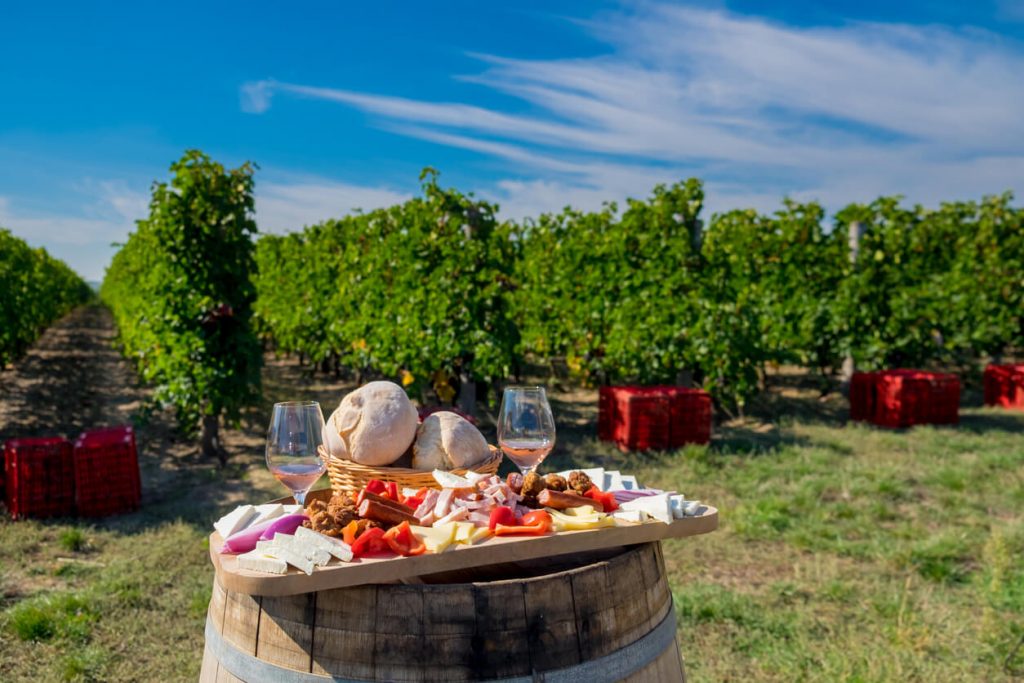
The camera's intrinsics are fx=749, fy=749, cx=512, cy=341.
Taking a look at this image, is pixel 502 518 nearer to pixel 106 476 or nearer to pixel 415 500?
pixel 415 500

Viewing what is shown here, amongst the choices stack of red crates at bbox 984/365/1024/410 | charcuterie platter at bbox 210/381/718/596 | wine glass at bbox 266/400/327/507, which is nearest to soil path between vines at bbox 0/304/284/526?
charcuterie platter at bbox 210/381/718/596

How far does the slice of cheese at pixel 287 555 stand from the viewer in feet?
4.76

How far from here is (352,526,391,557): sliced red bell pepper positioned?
1524 millimetres

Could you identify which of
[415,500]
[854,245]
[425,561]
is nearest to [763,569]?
[415,500]

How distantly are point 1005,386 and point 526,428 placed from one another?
1285 cm

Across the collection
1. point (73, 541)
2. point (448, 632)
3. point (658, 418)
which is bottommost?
point (73, 541)

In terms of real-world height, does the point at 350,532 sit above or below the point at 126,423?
above

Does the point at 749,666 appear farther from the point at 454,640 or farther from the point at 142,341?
the point at 142,341

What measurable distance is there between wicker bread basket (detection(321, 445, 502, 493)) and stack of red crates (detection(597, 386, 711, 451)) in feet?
20.3

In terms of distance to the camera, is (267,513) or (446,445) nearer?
(267,513)

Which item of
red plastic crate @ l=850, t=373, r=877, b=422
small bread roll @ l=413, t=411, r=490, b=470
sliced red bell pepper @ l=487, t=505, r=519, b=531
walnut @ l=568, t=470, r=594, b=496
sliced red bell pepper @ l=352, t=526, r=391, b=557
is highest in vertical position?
small bread roll @ l=413, t=411, r=490, b=470

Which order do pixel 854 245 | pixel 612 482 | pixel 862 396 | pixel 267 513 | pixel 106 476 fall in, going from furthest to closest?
pixel 854 245 → pixel 862 396 → pixel 106 476 → pixel 612 482 → pixel 267 513

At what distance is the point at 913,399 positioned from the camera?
10.1m

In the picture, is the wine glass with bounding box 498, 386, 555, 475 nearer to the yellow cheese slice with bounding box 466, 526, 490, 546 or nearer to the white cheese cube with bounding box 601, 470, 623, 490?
the white cheese cube with bounding box 601, 470, 623, 490
